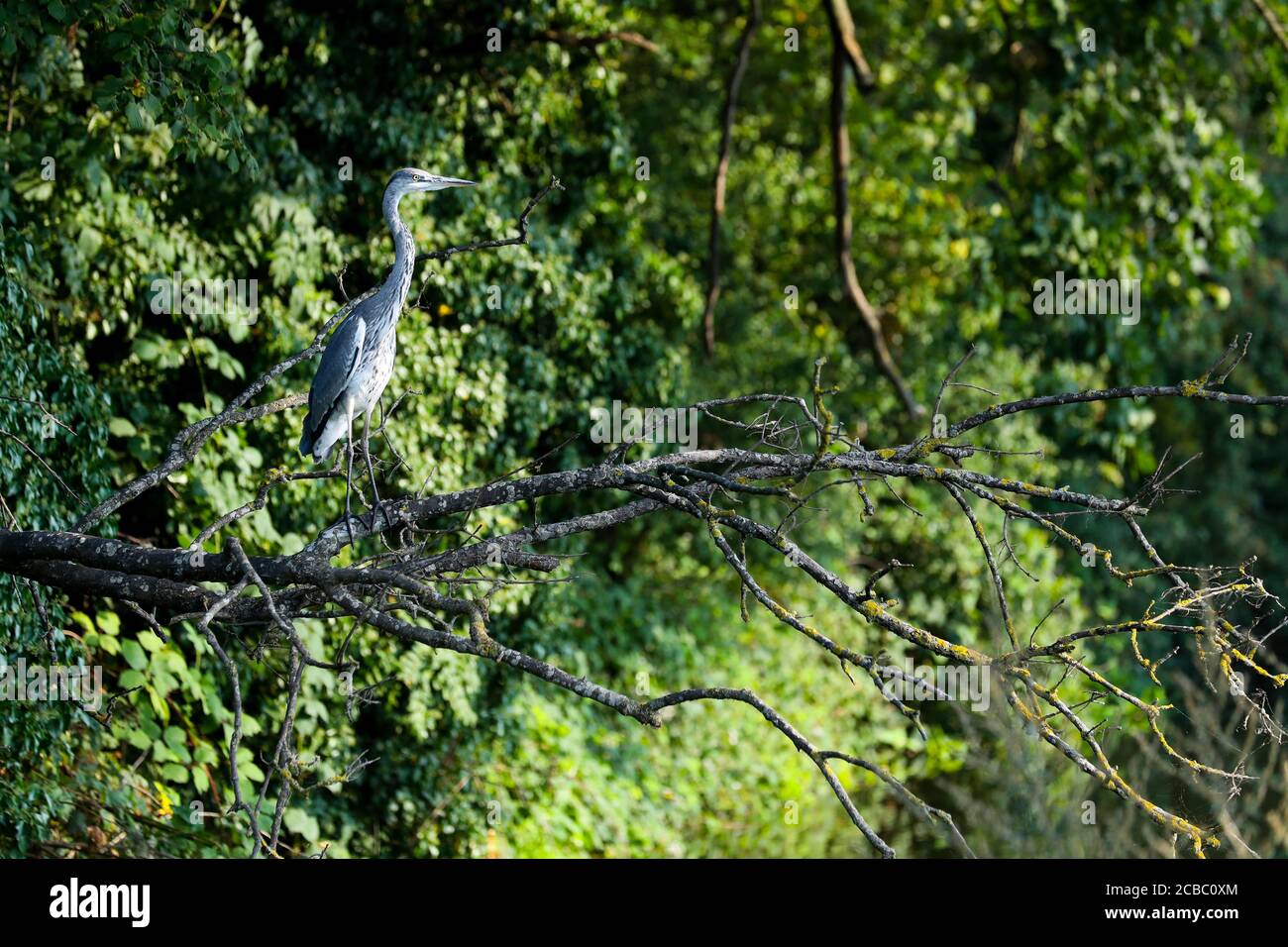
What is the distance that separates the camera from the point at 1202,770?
3.65 m

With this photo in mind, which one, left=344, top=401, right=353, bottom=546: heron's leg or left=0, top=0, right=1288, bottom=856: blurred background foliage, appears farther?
left=0, top=0, right=1288, bottom=856: blurred background foliage

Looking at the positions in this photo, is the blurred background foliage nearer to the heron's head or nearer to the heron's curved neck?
the heron's head

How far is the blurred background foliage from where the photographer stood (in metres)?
6.36

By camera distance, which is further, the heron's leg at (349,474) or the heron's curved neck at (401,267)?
the heron's curved neck at (401,267)

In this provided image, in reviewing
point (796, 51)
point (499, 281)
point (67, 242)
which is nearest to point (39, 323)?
point (67, 242)

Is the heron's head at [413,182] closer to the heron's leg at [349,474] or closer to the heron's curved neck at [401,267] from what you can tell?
the heron's curved neck at [401,267]

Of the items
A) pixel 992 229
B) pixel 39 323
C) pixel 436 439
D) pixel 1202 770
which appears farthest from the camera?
pixel 992 229

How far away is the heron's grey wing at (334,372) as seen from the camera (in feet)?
15.4

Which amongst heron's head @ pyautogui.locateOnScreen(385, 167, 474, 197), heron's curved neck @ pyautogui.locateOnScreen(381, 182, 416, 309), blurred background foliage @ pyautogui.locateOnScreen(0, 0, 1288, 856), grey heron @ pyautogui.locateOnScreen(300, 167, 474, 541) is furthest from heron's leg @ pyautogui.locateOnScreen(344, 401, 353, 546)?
blurred background foliage @ pyautogui.locateOnScreen(0, 0, 1288, 856)

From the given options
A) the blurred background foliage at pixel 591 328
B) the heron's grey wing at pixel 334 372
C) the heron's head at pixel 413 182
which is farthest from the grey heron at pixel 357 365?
the blurred background foliage at pixel 591 328

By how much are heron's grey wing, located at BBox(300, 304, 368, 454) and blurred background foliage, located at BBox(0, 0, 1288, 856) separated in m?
1.06

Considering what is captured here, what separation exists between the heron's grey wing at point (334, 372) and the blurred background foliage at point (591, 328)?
1.06 m

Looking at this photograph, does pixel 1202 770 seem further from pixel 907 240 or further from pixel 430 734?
pixel 907 240

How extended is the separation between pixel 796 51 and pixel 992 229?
267cm
